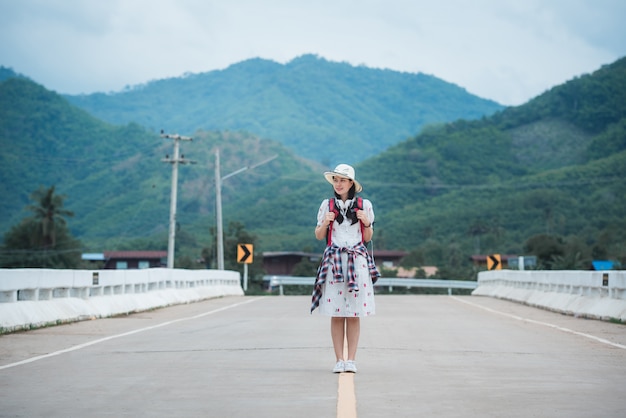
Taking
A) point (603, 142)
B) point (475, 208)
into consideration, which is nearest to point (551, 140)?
point (603, 142)

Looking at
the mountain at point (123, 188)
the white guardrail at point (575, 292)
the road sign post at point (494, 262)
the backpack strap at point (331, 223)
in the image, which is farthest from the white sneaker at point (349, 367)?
the mountain at point (123, 188)

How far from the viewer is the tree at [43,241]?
102 m

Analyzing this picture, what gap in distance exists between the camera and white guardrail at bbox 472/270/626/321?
1950 cm

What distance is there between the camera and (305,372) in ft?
32.9

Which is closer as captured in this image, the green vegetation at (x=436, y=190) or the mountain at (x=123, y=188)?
the green vegetation at (x=436, y=190)

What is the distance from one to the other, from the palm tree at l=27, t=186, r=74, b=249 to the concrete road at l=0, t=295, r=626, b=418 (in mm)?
91337

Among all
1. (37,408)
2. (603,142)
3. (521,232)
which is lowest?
(37,408)

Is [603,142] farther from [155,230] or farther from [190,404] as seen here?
[190,404]

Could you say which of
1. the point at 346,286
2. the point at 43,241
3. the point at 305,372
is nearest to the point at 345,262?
the point at 346,286

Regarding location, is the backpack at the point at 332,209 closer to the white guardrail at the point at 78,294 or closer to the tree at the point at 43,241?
the white guardrail at the point at 78,294

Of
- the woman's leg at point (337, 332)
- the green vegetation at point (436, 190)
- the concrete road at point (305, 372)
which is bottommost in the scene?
the concrete road at point (305, 372)

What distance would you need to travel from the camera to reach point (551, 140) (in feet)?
564

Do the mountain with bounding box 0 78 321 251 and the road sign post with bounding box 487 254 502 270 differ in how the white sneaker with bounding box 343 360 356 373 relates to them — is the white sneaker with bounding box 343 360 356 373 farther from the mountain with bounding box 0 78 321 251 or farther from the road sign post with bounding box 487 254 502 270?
the mountain with bounding box 0 78 321 251

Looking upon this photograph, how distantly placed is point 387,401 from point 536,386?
5.41 ft
